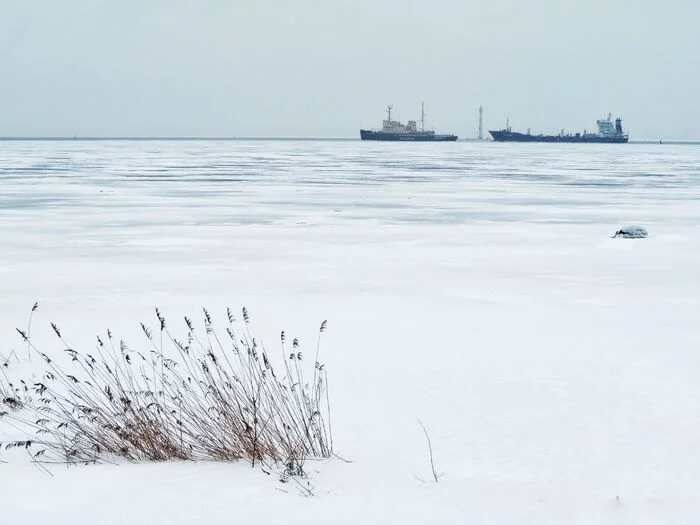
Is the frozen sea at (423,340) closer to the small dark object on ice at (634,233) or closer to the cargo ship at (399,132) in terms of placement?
the small dark object on ice at (634,233)

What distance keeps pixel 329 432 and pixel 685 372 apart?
3.06m

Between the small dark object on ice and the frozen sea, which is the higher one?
the frozen sea

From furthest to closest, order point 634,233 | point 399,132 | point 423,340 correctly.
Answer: point 399,132 → point 634,233 → point 423,340

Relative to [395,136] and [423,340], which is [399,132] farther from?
[423,340]

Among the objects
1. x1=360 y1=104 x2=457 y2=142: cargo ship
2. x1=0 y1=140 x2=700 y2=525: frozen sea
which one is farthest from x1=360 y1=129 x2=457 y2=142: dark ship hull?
x1=0 y1=140 x2=700 y2=525: frozen sea

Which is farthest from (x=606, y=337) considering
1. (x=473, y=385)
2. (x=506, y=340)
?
(x=473, y=385)

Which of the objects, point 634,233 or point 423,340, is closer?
point 423,340

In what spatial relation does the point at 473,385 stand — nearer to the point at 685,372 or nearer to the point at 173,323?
the point at 685,372

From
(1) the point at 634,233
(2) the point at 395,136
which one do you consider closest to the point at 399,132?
(2) the point at 395,136

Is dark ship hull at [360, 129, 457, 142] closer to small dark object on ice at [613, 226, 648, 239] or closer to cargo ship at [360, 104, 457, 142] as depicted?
cargo ship at [360, 104, 457, 142]

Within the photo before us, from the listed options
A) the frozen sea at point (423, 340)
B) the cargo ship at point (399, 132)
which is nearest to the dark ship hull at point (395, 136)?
the cargo ship at point (399, 132)

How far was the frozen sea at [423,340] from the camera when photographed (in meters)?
4.55

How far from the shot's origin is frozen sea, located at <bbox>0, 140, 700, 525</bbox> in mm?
4555

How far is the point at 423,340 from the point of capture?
7.99 meters
